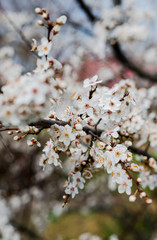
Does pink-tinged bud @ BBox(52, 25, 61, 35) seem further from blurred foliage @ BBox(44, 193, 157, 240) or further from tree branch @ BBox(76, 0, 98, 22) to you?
blurred foliage @ BBox(44, 193, 157, 240)

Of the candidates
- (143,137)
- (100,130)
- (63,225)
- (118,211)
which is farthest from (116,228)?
(100,130)

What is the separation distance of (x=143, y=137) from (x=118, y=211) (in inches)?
167

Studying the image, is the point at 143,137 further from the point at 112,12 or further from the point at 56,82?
the point at 112,12

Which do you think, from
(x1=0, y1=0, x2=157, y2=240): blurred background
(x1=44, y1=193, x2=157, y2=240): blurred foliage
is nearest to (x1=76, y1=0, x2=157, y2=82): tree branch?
(x1=0, y1=0, x2=157, y2=240): blurred background

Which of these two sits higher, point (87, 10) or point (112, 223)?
point (87, 10)

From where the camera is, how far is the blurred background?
4.11 meters

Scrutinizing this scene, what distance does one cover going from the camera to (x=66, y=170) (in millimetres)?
5543

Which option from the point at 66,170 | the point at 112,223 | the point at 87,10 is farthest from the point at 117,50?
the point at 112,223

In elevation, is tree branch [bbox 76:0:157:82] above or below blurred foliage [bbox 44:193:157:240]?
above

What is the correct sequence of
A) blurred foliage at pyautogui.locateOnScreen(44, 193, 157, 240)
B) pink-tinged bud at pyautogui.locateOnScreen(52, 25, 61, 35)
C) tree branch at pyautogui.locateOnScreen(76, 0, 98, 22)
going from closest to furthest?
pink-tinged bud at pyautogui.locateOnScreen(52, 25, 61, 35) → tree branch at pyautogui.locateOnScreen(76, 0, 98, 22) → blurred foliage at pyautogui.locateOnScreen(44, 193, 157, 240)

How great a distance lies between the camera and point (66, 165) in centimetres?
561

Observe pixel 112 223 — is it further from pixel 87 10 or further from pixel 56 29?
pixel 56 29

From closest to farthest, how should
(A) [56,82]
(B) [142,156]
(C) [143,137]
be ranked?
(A) [56,82]
(B) [142,156]
(C) [143,137]

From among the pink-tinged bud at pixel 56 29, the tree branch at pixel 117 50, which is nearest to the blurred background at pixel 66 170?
the tree branch at pixel 117 50
